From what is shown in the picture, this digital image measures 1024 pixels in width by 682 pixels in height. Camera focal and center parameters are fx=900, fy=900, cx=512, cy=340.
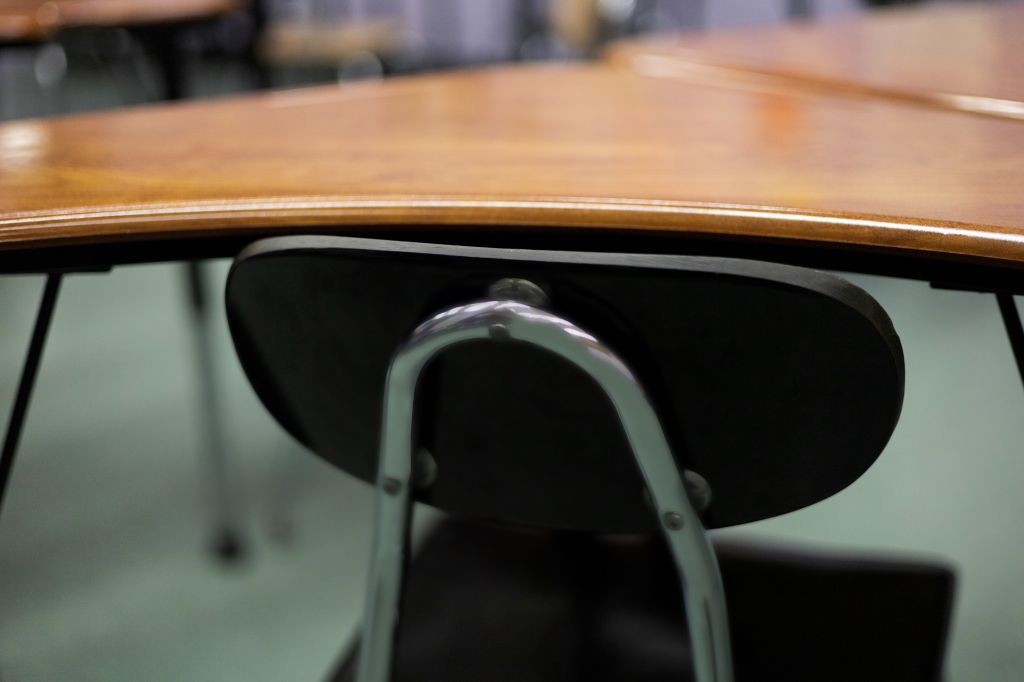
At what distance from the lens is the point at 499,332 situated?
0.45 m

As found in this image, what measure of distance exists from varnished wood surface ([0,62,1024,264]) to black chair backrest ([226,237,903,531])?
116 mm

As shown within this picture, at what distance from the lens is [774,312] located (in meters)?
0.44

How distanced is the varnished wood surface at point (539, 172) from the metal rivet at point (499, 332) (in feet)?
0.48

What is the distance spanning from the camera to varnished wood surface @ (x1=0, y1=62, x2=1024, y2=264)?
56 centimetres

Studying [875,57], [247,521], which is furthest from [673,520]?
[247,521]

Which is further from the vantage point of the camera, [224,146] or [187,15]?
[187,15]

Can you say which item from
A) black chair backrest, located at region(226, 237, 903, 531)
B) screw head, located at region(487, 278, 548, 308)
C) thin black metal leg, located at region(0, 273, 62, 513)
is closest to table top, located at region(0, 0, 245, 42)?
thin black metal leg, located at region(0, 273, 62, 513)

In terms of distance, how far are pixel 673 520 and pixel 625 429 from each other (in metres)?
0.06

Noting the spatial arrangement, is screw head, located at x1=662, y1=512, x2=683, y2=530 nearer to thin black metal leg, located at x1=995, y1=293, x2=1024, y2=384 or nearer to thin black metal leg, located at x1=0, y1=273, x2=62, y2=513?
thin black metal leg, located at x1=995, y1=293, x2=1024, y2=384

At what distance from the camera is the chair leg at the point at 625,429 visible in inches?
17.8

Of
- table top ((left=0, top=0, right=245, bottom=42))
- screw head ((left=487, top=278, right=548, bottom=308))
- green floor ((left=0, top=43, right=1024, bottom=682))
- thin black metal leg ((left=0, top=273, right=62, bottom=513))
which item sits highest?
table top ((left=0, top=0, right=245, bottom=42))

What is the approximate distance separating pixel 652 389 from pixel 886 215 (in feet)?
0.63

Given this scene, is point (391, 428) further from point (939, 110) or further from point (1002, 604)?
point (1002, 604)

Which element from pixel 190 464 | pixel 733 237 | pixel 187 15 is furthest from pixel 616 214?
pixel 187 15
